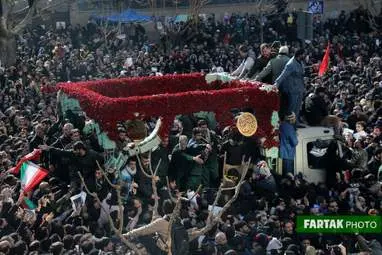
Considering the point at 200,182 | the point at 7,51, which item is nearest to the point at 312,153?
the point at 200,182

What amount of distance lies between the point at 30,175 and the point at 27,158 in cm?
83

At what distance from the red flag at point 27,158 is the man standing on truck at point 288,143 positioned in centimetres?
378

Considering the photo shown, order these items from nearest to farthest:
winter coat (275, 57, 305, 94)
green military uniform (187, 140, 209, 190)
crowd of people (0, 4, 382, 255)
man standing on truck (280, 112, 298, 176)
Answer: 1. crowd of people (0, 4, 382, 255)
2. green military uniform (187, 140, 209, 190)
3. man standing on truck (280, 112, 298, 176)
4. winter coat (275, 57, 305, 94)

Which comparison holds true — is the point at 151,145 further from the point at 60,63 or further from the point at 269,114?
the point at 60,63

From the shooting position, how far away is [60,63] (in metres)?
24.5

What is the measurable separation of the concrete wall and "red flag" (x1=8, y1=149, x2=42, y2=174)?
77.5 feet

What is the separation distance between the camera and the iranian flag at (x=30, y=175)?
11.3 m

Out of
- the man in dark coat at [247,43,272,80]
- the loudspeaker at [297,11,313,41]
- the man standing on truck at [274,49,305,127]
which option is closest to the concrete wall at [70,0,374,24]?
the loudspeaker at [297,11,313,41]

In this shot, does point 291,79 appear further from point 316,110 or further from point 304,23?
point 304,23

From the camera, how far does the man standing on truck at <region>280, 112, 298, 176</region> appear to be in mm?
12523

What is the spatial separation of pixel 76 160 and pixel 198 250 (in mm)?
3169

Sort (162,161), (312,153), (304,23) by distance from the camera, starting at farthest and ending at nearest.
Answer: (304,23) < (312,153) < (162,161)

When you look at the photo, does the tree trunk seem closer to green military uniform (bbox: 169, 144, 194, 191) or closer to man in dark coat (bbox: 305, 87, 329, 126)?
man in dark coat (bbox: 305, 87, 329, 126)

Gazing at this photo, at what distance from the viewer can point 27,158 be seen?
12242 mm
